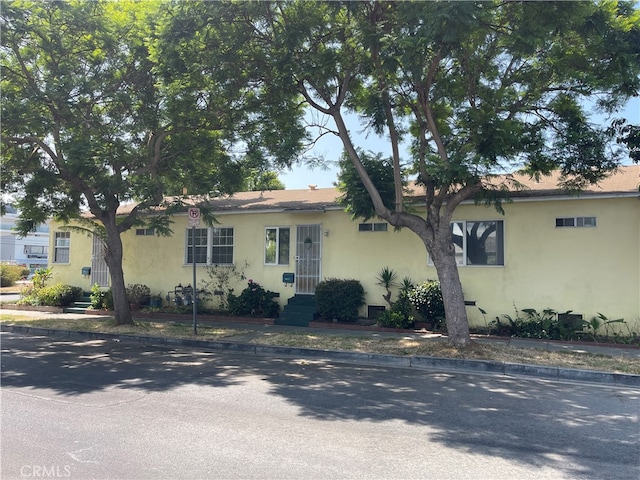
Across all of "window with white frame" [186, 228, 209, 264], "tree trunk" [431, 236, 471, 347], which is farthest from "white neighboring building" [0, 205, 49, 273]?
"tree trunk" [431, 236, 471, 347]

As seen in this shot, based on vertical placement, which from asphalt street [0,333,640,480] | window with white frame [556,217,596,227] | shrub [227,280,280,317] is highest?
window with white frame [556,217,596,227]

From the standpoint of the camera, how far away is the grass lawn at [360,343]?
28.5 feet

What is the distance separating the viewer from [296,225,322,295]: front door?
14391 millimetres

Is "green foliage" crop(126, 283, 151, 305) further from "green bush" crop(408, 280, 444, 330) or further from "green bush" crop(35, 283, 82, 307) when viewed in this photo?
"green bush" crop(408, 280, 444, 330)

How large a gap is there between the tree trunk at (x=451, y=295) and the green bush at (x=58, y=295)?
13399mm

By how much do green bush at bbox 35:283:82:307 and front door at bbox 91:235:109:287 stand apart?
2.93 ft

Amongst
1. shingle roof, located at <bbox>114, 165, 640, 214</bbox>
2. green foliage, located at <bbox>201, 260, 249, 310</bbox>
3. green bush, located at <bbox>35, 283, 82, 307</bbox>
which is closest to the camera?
shingle roof, located at <bbox>114, 165, 640, 214</bbox>

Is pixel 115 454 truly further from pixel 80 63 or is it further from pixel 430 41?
pixel 80 63

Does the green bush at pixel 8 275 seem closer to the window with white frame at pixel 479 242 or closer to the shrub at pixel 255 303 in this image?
the shrub at pixel 255 303

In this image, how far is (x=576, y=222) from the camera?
11586 millimetres

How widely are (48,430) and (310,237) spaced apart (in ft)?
32.7

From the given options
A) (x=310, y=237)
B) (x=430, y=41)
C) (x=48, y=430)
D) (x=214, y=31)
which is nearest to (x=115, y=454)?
(x=48, y=430)

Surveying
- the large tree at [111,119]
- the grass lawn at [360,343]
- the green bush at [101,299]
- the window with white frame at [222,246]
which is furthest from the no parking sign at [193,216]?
the green bush at [101,299]

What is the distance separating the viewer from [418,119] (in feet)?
34.1
